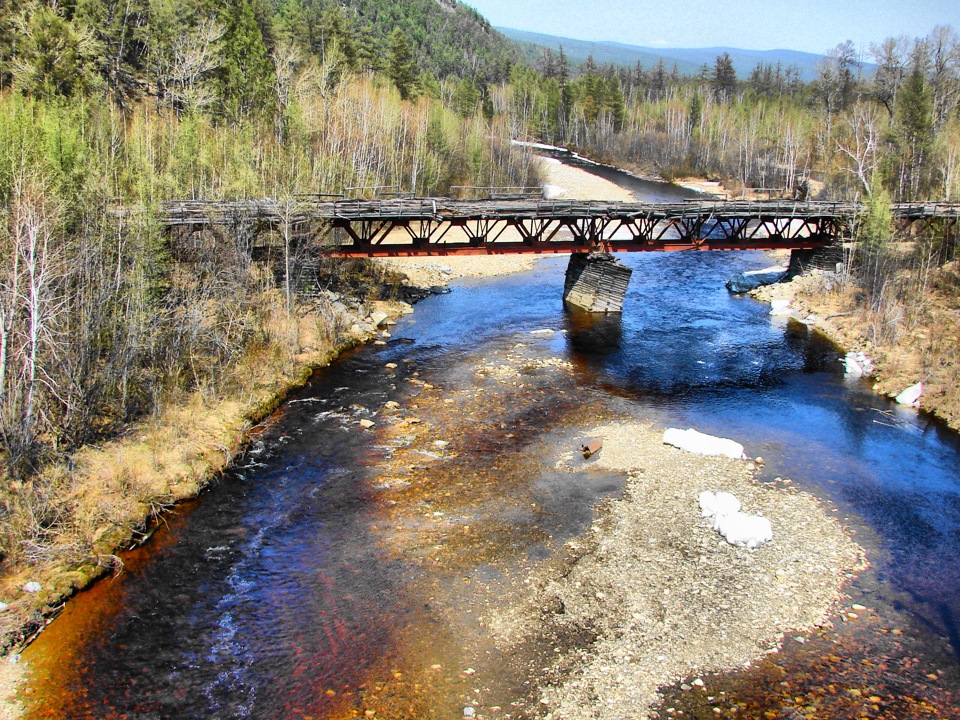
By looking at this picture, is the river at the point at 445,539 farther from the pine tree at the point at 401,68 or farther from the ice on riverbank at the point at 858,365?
the pine tree at the point at 401,68

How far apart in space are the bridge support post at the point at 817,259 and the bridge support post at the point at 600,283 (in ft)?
49.3

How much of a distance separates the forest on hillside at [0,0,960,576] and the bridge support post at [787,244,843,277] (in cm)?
385

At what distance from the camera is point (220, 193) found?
46219 millimetres

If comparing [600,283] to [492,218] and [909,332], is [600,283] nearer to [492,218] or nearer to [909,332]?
[492,218]

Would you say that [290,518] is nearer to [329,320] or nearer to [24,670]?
[24,670]

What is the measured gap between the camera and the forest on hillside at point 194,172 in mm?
24766

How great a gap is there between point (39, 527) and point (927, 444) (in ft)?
116

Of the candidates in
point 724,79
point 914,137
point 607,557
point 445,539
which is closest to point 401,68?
point 914,137

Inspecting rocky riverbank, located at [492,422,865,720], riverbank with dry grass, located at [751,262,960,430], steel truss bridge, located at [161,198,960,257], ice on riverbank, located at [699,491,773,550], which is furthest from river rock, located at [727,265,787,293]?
ice on riverbank, located at [699,491,773,550]

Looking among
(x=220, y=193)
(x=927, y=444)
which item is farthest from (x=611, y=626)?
(x=220, y=193)

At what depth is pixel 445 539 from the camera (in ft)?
79.4

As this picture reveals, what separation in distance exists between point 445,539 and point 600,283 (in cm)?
3309

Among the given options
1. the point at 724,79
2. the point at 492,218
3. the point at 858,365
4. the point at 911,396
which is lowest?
the point at 911,396

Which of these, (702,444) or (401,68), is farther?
(401,68)
